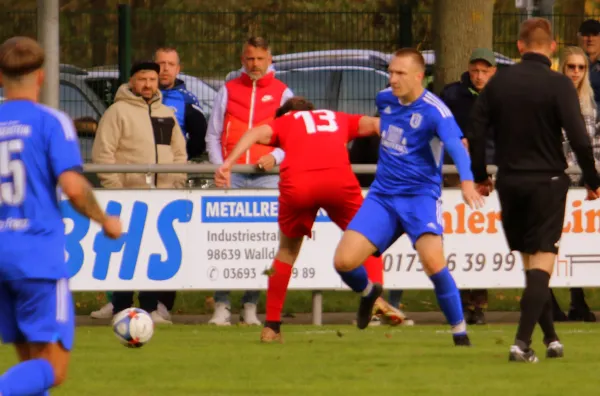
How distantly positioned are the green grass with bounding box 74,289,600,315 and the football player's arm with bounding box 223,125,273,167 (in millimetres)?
3634

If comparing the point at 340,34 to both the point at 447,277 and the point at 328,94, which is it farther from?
the point at 447,277

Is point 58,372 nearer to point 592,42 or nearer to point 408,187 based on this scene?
point 408,187

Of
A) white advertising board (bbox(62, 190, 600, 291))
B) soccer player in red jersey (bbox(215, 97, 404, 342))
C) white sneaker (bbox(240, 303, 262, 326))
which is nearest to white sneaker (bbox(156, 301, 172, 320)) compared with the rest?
white advertising board (bbox(62, 190, 600, 291))

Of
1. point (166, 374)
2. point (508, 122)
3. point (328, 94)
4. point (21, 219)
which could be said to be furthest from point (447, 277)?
point (328, 94)

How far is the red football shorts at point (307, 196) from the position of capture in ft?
38.2

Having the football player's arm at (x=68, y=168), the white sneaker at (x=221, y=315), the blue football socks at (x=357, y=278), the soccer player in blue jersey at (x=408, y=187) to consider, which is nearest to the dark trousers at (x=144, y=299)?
the white sneaker at (x=221, y=315)

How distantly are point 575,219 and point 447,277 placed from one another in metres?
3.18

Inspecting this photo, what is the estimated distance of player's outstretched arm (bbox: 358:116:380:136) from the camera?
38.6 feet

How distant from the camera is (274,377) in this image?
31.2ft

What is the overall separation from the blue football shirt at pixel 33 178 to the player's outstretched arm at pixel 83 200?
0.05 metres

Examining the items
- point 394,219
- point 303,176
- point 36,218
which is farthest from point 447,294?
point 36,218

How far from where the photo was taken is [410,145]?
11.0 metres

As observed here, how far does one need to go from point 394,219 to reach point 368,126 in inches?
38.7

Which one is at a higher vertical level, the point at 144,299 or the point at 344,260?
the point at 344,260
